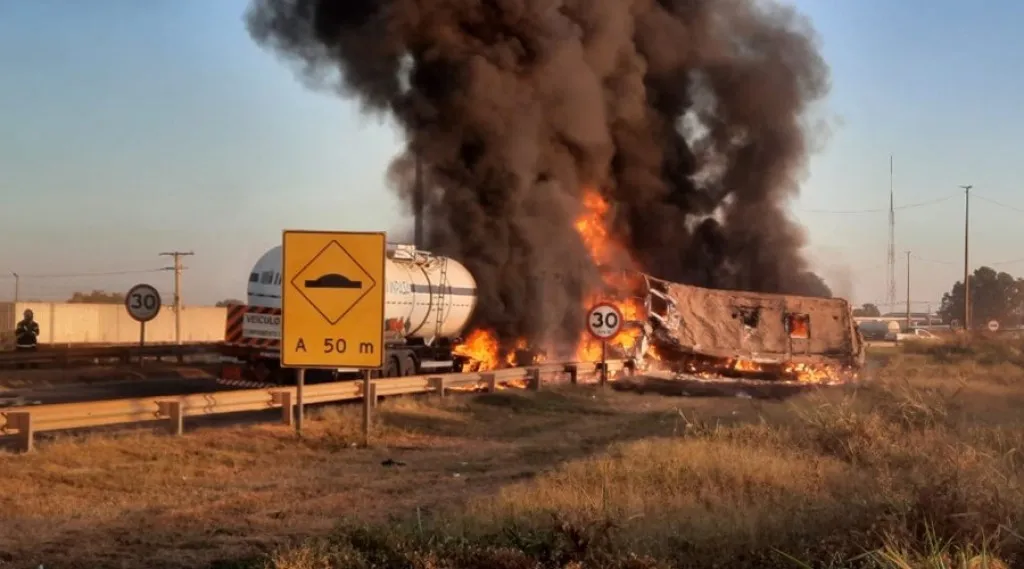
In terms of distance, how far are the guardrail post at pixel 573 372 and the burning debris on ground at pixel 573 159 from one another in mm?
2295

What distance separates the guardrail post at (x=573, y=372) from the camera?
25453 mm

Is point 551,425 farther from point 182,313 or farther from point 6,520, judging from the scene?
point 182,313

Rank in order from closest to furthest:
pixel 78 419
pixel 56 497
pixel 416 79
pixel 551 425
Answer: pixel 56 497 → pixel 78 419 → pixel 551 425 → pixel 416 79

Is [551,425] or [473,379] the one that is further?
[473,379]

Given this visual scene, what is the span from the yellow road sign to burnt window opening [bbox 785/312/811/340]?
54.6ft

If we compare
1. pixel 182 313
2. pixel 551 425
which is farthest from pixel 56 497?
pixel 182 313

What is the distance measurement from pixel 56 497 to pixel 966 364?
35.8m

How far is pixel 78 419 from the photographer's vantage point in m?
12.7

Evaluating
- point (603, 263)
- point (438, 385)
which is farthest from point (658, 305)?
point (438, 385)

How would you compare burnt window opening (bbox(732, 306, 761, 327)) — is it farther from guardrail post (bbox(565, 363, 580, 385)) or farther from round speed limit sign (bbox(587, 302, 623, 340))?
round speed limit sign (bbox(587, 302, 623, 340))

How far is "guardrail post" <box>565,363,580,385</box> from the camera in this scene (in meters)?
25.5

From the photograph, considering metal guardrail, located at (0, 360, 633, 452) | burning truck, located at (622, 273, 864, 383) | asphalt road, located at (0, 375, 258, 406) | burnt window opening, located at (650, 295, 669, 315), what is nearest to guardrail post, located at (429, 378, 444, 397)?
metal guardrail, located at (0, 360, 633, 452)

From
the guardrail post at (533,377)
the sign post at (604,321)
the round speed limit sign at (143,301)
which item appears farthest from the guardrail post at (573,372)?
the round speed limit sign at (143,301)

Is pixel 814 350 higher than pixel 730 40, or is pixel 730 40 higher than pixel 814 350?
pixel 730 40
